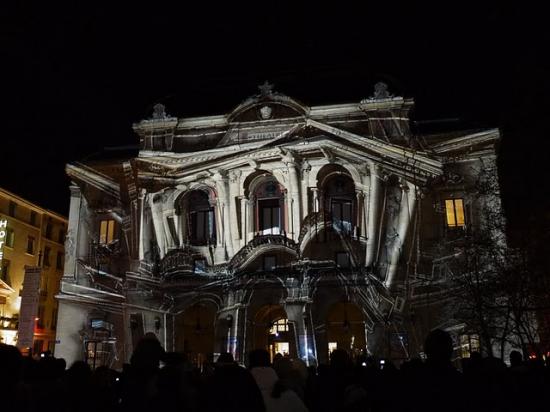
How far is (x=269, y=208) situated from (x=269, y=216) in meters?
0.53

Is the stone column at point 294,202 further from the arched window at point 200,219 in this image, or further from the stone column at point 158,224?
the stone column at point 158,224

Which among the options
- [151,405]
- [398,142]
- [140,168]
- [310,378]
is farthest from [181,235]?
[151,405]

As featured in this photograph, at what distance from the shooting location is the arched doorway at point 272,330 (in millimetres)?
32719

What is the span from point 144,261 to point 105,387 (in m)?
27.1

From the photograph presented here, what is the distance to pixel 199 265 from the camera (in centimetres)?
3350

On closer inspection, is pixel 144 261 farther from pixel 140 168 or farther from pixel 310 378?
pixel 310 378

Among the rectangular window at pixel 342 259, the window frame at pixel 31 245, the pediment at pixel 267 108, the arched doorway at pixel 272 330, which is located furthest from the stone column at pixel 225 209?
the window frame at pixel 31 245

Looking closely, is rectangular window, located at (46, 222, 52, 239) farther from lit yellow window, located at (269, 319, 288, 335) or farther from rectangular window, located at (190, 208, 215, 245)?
lit yellow window, located at (269, 319, 288, 335)

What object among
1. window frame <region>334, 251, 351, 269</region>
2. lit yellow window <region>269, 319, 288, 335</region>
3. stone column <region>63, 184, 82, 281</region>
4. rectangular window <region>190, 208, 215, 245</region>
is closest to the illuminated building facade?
stone column <region>63, 184, 82, 281</region>

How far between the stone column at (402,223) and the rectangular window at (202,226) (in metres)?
11.0

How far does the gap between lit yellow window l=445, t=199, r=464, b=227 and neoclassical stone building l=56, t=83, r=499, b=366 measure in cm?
9

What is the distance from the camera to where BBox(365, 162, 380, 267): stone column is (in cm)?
3089

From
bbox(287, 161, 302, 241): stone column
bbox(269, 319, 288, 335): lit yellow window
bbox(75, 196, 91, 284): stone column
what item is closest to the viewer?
bbox(287, 161, 302, 241): stone column

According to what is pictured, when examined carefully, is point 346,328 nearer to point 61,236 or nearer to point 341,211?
point 341,211
